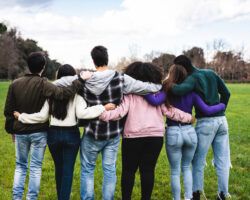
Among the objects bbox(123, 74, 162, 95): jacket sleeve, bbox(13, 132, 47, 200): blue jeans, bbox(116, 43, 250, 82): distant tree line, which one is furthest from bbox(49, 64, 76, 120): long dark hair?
bbox(116, 43, 250, 82): distant tree line

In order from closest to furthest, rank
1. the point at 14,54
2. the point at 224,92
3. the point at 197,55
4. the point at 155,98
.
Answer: the point at 155,98
the point at 224,92
the point at 14,54
the point at 197,55

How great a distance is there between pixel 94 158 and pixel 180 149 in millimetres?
1104

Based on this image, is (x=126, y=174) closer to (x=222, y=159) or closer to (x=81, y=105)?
(x=81, y=105)

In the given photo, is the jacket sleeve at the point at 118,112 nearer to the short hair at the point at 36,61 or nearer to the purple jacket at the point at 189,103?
the purple jacket at the point at 189,103

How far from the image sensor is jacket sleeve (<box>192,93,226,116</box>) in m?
5.03

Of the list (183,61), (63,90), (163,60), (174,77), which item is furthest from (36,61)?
(163,60)

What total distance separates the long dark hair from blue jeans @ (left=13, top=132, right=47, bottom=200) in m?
0.35

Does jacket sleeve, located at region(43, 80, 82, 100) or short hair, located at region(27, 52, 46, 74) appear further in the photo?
short hair, located at region(27, 52, 46, 74)

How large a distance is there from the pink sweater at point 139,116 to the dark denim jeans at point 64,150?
1.49ft

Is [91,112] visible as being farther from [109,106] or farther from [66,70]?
[66,70]

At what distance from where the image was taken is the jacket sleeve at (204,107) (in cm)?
503

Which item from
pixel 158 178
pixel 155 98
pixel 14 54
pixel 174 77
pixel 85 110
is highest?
pixel 14 54

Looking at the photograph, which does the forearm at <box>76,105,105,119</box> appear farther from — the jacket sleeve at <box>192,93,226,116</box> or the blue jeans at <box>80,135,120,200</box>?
the jacket sleeve at <box>192,93,226,116</box>

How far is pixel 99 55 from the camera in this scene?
455 centimetres
